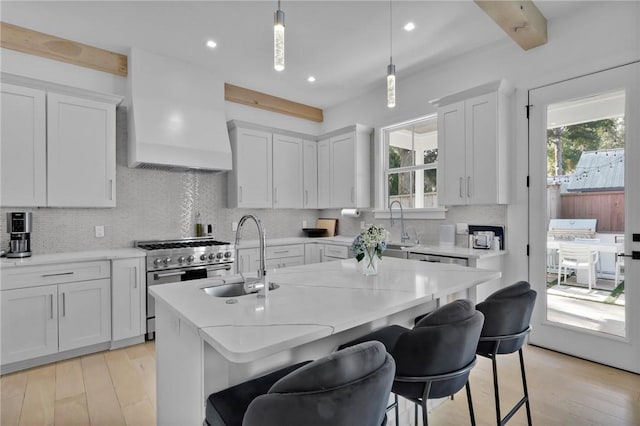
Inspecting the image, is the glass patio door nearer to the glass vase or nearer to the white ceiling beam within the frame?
the white ceiling beam

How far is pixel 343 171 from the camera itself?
4844mm

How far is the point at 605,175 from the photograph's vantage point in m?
2.82

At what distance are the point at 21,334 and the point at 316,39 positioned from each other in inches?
146

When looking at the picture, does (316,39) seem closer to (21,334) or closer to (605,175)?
(605,175)

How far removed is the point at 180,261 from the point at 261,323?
8.74ft

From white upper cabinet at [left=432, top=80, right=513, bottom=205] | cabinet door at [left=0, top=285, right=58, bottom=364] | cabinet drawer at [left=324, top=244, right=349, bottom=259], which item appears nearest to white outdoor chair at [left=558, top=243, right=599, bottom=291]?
white upper cabinet at [left=432, top=80, right=513, bottom=205]

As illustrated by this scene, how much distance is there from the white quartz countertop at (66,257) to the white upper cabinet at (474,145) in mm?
3294

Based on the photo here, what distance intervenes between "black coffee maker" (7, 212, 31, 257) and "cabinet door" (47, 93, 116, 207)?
0.81 ft

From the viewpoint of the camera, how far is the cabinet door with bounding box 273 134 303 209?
478 centimetres

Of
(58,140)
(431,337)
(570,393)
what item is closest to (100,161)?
(58,140)

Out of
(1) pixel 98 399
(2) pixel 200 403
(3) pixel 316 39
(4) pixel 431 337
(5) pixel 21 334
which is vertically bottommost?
(1) pixel 98 399

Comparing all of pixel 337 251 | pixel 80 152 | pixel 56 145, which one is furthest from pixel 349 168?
pixel 56 145

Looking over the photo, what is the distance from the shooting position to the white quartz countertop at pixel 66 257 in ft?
9.05

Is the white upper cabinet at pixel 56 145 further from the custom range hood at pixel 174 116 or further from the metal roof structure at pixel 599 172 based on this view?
the metal roof structure at pixel 599 172
